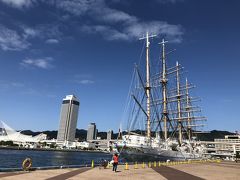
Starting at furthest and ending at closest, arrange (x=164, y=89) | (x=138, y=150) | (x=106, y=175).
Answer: (x=164, y=89) → (x=138, y=150) → (x=106, y=175)

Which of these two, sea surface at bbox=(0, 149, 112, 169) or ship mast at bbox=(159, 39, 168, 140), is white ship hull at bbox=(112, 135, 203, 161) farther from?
ship mast at bbox=(159, 39, 168, 140)

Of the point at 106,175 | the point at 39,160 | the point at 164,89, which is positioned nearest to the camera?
the point at 106,175

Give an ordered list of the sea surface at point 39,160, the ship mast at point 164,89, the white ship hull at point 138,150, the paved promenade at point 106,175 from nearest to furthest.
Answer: the paved promenade at point 106,175
the sea surface at point 39,160
the white ship hull at point 138,150
the ship mast at point 164,89

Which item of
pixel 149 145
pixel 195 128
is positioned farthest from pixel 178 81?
pixel 149 145

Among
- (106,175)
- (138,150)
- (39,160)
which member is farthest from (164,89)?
→ (106,175)

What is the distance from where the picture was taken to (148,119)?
8888 cm

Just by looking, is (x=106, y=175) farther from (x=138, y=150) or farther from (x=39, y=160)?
(x=39, y=160)

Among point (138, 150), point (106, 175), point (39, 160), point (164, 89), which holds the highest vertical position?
point (164, 89)

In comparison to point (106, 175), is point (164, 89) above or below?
above

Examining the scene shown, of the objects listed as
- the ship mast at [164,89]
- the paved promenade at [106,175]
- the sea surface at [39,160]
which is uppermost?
the ship mast at [164,89]

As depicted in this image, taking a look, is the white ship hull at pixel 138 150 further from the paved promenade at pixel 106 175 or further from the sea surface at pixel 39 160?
the paved promenade at pixel 106 175

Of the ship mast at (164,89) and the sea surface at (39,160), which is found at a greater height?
the ship mast at (164,89)

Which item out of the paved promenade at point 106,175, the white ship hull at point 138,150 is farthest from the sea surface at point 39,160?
the white ship hull at point 138,150

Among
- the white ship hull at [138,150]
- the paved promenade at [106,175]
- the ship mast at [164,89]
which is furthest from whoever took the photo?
the ship mast at [164,89]
